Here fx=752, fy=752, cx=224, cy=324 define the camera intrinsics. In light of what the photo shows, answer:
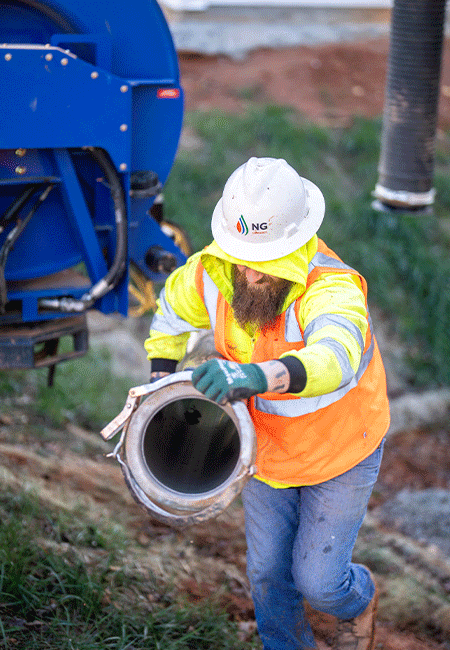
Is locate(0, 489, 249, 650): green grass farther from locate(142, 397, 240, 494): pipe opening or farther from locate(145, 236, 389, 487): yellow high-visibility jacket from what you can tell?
→ locate(145, 236, 389, 487): yellow high-visibility jacket

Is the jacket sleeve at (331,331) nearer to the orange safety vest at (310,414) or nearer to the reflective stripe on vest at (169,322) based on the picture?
the orange safety vest at (310,414)

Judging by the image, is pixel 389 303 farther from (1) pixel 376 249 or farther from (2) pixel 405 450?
(2) pixel 405 450

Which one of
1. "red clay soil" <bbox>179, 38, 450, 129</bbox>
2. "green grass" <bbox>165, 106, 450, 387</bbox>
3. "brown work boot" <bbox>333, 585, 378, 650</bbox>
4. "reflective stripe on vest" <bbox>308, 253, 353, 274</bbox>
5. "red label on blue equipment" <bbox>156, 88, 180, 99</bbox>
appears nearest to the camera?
"reflective stripe on vest" <bbox>308, 253, 353, 274</bbox>

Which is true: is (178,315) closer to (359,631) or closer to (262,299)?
(262,299)

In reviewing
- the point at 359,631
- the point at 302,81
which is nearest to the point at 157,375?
the point at 359,631

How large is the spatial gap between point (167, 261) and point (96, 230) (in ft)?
1.34

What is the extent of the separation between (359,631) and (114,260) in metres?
Result: 1.90

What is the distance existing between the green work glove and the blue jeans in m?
0.78

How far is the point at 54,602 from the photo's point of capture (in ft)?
10.0

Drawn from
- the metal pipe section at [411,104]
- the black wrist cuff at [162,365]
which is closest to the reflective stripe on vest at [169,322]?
the black wrist cuff at [162,365]

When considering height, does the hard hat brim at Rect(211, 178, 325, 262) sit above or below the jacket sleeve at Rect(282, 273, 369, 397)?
above

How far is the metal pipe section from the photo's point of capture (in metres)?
4.93

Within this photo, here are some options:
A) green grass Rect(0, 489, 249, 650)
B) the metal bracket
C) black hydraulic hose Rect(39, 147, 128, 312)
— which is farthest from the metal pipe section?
the metal bracket

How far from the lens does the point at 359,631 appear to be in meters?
3.05
